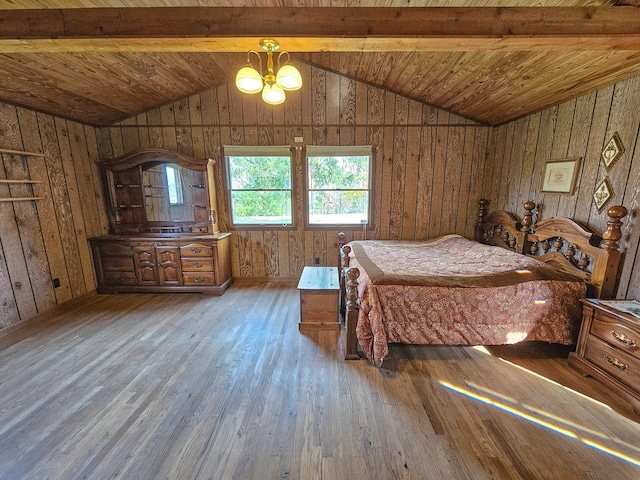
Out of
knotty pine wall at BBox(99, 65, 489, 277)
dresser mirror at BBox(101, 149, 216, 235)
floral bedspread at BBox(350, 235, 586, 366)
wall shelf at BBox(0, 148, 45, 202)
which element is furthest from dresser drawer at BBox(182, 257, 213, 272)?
floral bedspread at BBox(350, 235, 586, 366)

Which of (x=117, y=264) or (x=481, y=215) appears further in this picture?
(x=481, y=215)

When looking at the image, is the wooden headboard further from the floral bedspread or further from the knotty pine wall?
the knotty pine wall

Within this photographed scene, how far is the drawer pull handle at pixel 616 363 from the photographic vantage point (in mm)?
1731

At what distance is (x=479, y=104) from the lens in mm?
3154

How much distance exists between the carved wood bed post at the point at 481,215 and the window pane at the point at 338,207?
61.5 inches

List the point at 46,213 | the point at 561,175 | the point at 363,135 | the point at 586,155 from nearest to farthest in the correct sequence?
the point at 586,155
the point at 561,175
the point at 46,213
the point at 363,135

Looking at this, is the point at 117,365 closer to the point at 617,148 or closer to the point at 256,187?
the point at 256,187

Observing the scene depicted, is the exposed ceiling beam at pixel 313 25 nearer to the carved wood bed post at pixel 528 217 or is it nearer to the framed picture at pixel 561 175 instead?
the framed picture at pixel 561 175

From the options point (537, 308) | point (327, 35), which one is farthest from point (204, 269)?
point (537, 308)

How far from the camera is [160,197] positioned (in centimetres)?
383

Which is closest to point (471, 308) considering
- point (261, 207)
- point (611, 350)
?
point (611, 350)

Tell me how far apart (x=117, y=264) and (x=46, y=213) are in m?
0.92

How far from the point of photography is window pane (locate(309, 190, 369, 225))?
390cm

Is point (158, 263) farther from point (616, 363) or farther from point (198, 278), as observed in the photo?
point (616, 363)
